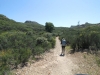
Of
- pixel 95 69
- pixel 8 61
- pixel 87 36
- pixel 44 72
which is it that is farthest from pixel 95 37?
pixel 8 61

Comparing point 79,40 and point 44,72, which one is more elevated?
point 79,40

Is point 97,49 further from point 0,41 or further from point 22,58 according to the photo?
point 0,41

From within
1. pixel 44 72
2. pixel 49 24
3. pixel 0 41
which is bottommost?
pixel 44 72

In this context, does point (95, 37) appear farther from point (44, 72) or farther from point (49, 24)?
point (49, 24)

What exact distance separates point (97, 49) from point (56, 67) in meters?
5.85

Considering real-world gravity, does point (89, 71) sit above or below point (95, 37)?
below

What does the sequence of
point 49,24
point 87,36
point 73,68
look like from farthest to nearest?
point 49,24, point 87,36, point 73,68

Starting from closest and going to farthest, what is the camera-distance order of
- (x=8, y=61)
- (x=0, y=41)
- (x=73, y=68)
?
1. (x=73, y=68)
2. (x=8, y=61)
3. (x=0, y=41)

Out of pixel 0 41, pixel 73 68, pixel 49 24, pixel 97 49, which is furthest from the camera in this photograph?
pixel 49 24

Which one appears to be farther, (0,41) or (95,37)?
(0,41)

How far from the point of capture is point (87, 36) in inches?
563

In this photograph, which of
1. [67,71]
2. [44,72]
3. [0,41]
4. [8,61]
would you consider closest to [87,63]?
[67,71]

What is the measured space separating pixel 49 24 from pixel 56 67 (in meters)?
57.9

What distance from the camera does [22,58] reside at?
1007 cm
